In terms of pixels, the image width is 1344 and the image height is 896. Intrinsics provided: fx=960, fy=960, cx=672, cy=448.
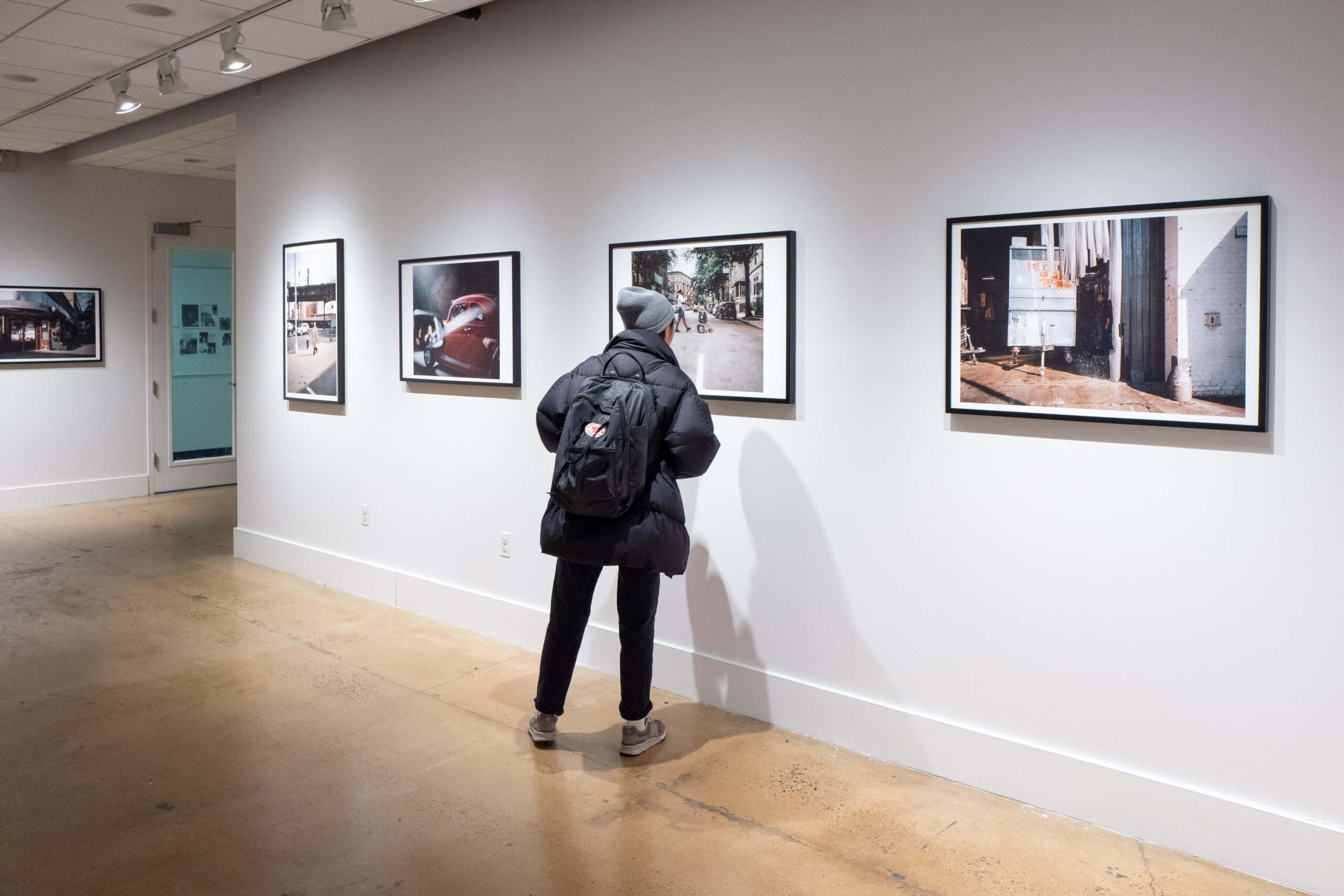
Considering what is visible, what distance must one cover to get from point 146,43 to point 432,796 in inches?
159

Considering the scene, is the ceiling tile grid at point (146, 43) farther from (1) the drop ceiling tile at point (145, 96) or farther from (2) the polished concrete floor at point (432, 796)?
(2) the polished concrete floor at point (432, 796)

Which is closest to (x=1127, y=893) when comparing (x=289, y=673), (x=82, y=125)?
(x=289, y=673)

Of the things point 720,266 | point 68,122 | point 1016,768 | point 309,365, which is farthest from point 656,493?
point 68,122

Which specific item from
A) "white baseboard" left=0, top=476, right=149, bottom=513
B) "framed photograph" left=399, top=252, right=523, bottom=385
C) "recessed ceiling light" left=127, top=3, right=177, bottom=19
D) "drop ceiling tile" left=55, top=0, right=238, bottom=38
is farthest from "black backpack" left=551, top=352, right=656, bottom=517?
"white baseboard" left=0, top=476, right=149, bottom=513

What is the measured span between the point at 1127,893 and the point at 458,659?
283cm

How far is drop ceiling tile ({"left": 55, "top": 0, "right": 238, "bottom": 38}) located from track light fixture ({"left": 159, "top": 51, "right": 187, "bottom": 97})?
0.39 m

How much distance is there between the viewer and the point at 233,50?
450 centimetres

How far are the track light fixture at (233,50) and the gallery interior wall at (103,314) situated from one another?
172 inches

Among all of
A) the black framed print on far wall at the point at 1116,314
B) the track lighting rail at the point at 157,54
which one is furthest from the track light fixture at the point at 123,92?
the black framed print on far wall at the point at 1116,314

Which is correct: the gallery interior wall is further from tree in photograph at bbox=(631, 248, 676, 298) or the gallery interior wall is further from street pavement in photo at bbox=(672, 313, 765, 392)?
street pavement in photo at bbox=(672, 313, 765, 392)

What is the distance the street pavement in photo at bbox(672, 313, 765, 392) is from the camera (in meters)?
3.54

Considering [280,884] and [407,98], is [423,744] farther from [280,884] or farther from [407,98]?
[407,98]

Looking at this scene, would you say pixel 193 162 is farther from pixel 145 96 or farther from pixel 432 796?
pixel 432 796

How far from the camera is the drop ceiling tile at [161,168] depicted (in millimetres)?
7852
